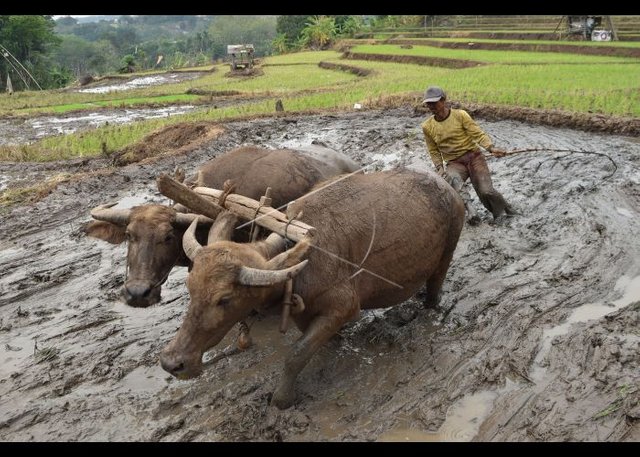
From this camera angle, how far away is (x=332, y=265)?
14.5 feet

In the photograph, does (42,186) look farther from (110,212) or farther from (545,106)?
(545,106)

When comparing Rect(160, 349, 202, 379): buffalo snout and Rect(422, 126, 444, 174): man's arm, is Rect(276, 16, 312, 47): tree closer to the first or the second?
Rect(422, 126, 444, 174): man's arm

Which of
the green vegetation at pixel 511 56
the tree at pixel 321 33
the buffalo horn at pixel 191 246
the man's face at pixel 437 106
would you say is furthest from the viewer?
the tree at pixel 321 33

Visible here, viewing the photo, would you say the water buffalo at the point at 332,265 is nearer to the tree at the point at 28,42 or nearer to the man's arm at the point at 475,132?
the man's arm at the point at 475,132

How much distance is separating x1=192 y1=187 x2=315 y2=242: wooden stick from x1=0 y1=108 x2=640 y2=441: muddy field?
52.8 inches

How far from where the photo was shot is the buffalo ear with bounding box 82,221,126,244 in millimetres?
5371

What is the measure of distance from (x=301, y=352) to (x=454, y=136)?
15.1 ft

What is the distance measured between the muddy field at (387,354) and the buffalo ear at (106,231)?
104cm

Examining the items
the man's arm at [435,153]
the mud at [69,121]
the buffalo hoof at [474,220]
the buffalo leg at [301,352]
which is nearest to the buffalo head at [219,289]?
the buffalo leg at [301,352]

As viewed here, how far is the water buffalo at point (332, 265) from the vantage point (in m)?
3.67

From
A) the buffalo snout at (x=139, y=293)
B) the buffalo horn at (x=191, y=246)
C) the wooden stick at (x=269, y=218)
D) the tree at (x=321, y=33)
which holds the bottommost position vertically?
the buffalo snout at (x=139, y=293)

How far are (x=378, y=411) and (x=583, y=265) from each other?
369cm

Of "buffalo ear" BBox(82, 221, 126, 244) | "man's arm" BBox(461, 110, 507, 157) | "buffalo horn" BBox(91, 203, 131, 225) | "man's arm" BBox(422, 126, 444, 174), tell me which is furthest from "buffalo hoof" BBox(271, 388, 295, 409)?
"man's arm" BBox(461, 110, 507, 157)

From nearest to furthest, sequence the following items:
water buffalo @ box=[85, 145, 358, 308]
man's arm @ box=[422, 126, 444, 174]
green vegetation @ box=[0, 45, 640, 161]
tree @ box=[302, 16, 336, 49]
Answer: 1. water buffalo @ box=[85, 145, 358, 308]
2. man's arm @ box=[422, 126, 444, 174]
3. green vegetation @ box=[0, 45, 640, 161]
4. tree @ box=[302, 16, 336, 49]
